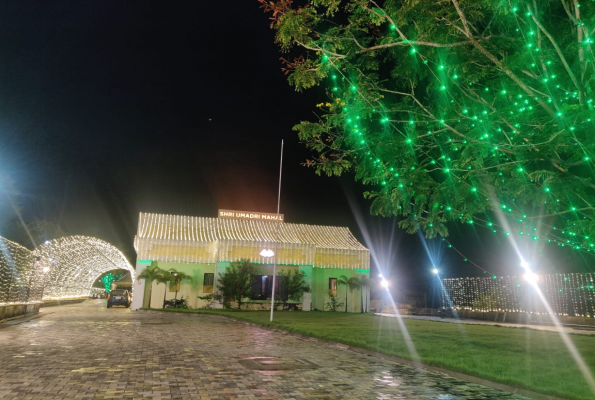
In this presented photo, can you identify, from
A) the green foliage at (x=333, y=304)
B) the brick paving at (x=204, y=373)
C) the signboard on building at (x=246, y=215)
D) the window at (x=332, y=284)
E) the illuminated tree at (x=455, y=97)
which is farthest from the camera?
the signboard on building at (x=246, y=215)

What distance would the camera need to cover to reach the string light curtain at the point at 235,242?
110ft

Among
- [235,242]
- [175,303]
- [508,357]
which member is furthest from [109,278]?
[508,357]

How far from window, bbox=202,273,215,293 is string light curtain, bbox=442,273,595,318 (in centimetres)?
1705

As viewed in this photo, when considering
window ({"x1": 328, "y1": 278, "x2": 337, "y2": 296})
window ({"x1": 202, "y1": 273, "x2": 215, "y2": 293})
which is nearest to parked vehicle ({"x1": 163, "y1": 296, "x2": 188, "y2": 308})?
window ({"x1": 202, "y1": 273, "x2": 215, "y2": 293})

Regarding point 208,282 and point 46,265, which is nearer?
point 46,265

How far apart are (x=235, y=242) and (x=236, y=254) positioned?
893 mm

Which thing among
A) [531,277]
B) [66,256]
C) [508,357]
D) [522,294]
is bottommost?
[508,357]

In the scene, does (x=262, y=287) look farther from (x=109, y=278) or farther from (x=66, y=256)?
(x=109, y=278)

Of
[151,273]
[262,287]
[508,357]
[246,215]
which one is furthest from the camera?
[246,215]

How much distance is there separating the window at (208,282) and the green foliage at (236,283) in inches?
111

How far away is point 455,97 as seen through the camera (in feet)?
26.7

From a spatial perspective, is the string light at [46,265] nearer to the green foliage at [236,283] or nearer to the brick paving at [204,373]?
the brick paving at [204,373]

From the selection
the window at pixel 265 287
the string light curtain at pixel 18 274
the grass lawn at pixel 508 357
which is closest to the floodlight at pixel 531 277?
the grass lawn at pixel 508 357

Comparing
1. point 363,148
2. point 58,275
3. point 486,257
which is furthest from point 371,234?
point 363,148
